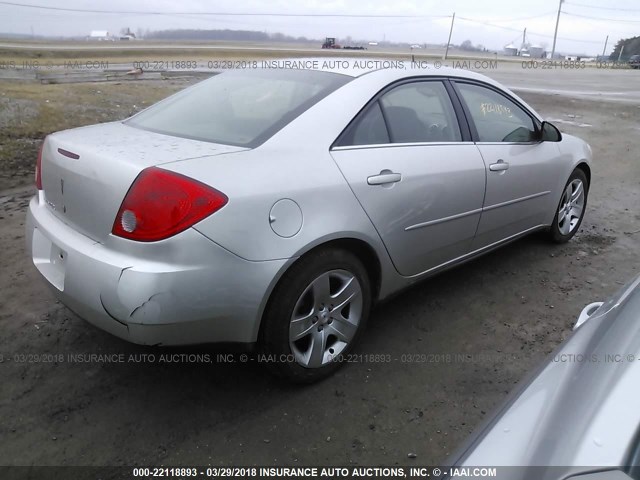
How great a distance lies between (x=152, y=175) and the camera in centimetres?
206

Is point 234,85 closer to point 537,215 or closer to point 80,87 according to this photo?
point 537,215

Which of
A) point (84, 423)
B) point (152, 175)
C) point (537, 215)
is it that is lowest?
point (84, 423)

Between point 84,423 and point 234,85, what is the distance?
1995 millimetres

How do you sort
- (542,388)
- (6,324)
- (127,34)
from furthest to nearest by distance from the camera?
(127,34) < (6,324) < (542,388)

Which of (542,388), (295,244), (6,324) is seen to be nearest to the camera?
(542,388)

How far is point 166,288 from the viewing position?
198 centimetres

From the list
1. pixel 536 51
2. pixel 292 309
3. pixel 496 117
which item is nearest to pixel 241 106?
pixel 292 309

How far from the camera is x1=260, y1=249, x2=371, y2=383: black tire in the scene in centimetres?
229

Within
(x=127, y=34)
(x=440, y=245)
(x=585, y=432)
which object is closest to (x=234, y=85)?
(x=440, y=245)

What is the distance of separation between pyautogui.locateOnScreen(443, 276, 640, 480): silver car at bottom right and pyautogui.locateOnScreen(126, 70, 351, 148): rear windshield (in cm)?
159

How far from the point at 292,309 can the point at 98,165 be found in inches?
41.6

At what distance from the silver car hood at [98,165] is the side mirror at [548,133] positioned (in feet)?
8.49

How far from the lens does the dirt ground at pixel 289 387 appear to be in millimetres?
2217

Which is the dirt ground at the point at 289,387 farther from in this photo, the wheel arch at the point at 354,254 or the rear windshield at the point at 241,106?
the rear windshield at the point at 241,106
